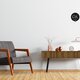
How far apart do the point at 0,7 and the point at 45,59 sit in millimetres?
1813

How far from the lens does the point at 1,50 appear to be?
5.63 metres

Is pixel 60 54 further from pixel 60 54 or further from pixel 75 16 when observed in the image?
pixel 75 16

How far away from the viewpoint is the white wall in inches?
257

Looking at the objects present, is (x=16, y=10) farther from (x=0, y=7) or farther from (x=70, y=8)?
(x=70, y=8)

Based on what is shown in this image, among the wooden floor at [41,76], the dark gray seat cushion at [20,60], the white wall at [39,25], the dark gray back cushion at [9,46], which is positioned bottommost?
the wooden floor at [41,76]

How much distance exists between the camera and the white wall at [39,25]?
6.52 meters

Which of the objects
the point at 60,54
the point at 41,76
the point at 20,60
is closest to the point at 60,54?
the point at 60,54

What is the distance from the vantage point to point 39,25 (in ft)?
21.5

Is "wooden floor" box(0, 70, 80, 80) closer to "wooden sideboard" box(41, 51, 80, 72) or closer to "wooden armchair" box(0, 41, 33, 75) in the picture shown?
"wooden armchair" box(0, 41, 33, 75)

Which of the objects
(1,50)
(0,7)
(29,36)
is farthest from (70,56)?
(0,7)

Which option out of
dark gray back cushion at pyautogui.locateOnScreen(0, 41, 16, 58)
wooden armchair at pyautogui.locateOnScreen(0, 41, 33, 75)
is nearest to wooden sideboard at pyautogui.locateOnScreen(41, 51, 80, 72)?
wooden armchair at pyautogui.locateOnScreen(0, 41, 33, 75)

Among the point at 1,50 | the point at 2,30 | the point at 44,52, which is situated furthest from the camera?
the point at 2,30

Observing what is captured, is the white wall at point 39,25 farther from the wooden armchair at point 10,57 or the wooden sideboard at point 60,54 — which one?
the wooden sideboard at point 60,54

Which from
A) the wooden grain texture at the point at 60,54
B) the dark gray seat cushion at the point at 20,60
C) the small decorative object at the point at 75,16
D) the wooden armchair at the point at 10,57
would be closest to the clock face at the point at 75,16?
the small decorative object at the point at 75,16
